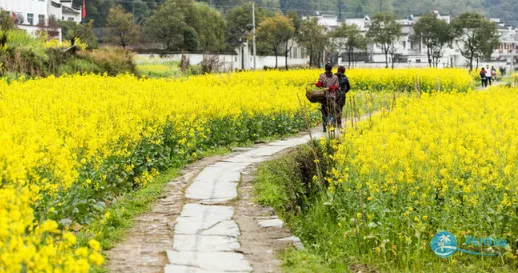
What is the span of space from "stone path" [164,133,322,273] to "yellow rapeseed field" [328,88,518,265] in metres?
1.10

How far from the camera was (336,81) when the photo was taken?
624 inches

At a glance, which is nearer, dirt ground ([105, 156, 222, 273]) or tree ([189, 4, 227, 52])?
dirt ground ([105, 156, 222, 273])

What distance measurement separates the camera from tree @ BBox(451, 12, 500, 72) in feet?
223

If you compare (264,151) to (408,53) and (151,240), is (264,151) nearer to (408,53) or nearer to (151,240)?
(151,240)

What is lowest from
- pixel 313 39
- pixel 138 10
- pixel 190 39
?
pixel 190 39

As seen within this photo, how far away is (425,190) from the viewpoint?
8336 millimetres

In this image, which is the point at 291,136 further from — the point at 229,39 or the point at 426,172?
the point at 229,39

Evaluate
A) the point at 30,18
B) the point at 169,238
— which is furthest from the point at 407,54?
the point at 169,238

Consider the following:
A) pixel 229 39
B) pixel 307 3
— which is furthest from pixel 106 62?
pixel 307 3

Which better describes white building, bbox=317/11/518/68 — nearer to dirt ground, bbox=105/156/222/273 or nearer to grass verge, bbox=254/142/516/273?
grass verge, bbox=254/142/516/273

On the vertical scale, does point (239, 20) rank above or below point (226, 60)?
above

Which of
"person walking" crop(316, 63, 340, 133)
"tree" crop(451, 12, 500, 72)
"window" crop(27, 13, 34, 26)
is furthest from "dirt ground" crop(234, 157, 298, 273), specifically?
"tree" crop(451, 12, 500, 72)

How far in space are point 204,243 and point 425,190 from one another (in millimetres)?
2367

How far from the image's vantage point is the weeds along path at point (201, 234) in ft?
22.7
